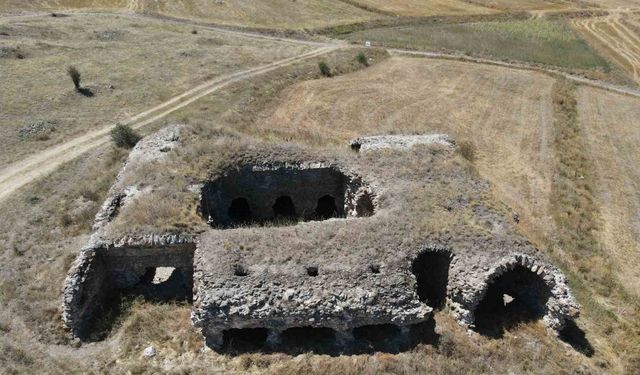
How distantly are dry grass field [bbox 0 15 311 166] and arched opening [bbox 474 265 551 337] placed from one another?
26916 millimetres

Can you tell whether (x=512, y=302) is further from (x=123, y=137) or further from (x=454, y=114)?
(x=454, y=114)

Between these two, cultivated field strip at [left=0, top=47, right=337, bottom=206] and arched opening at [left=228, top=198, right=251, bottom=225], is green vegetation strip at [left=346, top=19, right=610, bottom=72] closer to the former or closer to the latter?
cultivated field strip at [left=0, top=47, right=337, bottom=206]

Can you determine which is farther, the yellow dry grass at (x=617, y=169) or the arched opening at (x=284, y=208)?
the arched opening at (x=284, y=208)

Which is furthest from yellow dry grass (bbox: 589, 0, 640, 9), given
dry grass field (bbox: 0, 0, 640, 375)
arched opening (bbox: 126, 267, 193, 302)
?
arched opening (bbox: 126, 267, 193, 302)

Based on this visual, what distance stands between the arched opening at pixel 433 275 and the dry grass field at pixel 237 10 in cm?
5460

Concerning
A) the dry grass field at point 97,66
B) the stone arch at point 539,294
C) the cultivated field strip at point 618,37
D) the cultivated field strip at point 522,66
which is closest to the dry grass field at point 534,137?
the stone arch at point 539,294

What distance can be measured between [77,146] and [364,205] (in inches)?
778

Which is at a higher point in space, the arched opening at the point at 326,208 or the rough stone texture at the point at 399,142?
the rough stone texture at the point at 399,142

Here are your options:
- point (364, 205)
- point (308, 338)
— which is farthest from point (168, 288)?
point (364, 205)

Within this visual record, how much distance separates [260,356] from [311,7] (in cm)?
7040

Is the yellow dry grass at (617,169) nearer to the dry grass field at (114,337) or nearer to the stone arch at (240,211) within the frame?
the dry grass field at (114,337)

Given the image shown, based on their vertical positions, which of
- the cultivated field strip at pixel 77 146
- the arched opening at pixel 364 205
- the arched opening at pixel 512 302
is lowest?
the cultivated field strip at pixel 77 146

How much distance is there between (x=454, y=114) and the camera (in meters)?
39.3

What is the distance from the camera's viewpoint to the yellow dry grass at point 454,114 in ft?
99.7
